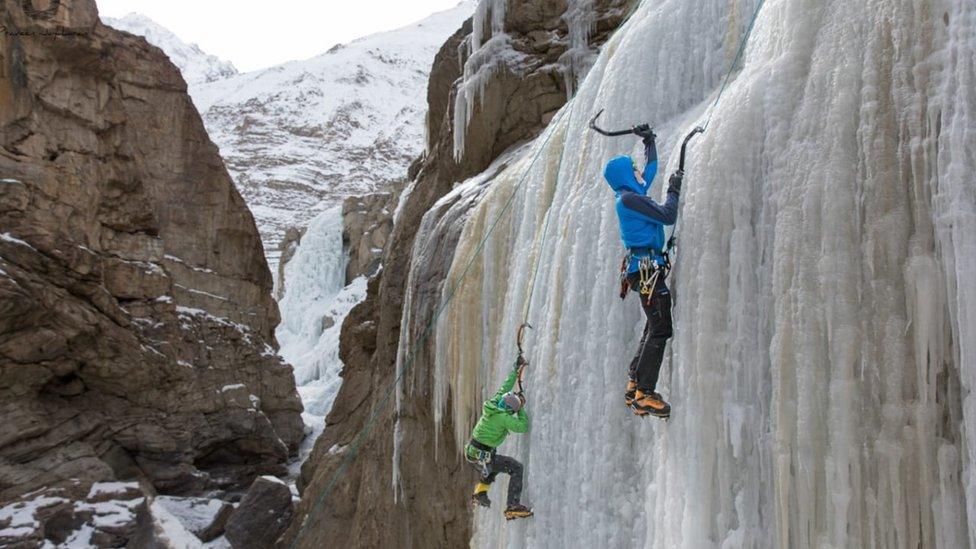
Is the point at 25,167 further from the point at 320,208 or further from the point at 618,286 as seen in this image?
the point at 320,208

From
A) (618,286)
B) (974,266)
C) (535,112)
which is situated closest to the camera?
(974,266)

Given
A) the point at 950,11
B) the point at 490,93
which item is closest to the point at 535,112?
the point at 490,93

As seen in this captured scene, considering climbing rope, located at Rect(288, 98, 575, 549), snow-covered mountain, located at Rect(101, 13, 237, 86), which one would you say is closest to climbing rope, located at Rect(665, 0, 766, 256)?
climbing rope, located at Rect(288, 98, 575, 549)

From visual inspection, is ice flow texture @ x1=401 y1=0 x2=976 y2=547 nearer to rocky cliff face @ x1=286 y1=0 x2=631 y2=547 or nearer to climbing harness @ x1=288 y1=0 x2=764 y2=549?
climbing harness @ x1=288 y1=0 x2=764 y2=549

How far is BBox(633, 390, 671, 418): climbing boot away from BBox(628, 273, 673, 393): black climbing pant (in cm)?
7

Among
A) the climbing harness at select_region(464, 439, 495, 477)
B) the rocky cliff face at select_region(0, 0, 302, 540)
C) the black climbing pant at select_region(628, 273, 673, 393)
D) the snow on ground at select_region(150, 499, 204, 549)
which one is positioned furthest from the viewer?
the rocky cliff face at select_region(0, 0, 302, 540)

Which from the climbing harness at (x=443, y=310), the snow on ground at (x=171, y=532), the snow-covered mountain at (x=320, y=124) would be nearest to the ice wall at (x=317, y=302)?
the snow-covered mountain at (x=320, y=124)

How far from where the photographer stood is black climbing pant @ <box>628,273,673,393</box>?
165 inches

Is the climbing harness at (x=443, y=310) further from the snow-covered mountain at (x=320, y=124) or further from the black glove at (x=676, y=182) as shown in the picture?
the snow-covered mountain at (x=320, y=124)

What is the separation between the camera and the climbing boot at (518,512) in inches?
211

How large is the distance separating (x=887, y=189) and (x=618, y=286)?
1.94 m

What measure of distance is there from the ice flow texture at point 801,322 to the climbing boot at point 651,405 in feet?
0.28

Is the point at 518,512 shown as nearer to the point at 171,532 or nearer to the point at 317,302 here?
the point at 171,532

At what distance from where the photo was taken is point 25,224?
15.5 metres
